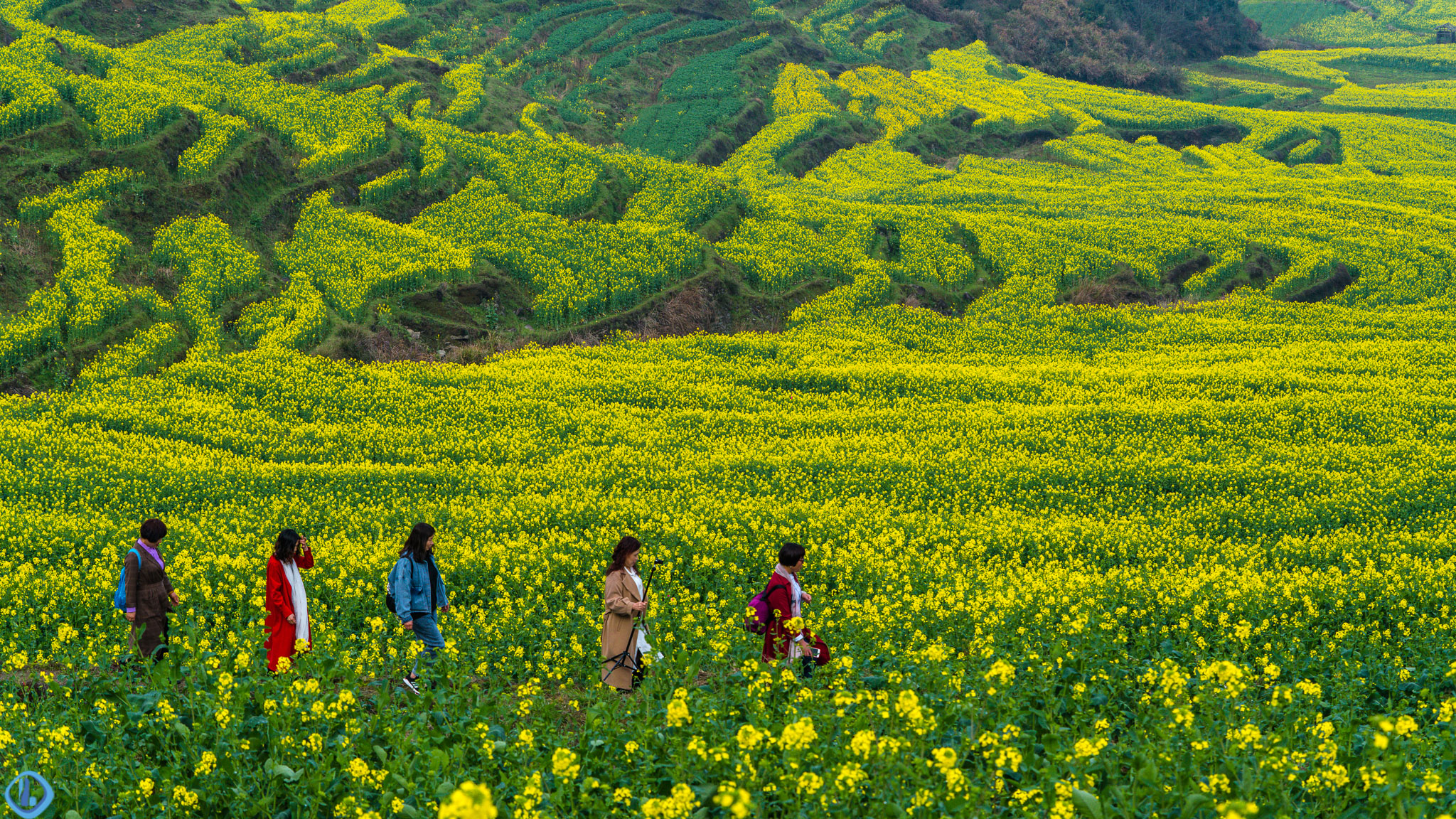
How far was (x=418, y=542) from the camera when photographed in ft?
38.6

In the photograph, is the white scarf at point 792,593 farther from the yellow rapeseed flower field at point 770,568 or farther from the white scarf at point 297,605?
the white scarf at point 297,605

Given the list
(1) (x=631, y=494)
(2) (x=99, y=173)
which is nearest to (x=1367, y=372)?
(1) (x=631, y=494)

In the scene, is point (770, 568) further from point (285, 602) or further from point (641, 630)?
point (285, 602)

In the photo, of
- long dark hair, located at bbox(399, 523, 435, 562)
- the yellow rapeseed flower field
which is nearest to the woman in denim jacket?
long dark hair, located at bbox(399, 523, 435, 562)

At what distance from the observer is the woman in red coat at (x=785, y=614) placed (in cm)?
1123

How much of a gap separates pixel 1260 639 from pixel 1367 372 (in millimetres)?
25062

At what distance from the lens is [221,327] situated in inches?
1316

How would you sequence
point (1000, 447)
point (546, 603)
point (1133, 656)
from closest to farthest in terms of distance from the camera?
point (1133, 656), point (546, 603), point (1000, 447)

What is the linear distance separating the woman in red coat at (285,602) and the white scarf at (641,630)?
12.3 ft

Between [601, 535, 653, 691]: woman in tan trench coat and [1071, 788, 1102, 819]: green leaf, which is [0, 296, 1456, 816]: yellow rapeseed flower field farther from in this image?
[601, 535, 653, 691]: woman in tan trench coat

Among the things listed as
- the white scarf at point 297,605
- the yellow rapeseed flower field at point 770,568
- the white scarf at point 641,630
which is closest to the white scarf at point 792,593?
the yellow rapeseed flower field at point 770,568

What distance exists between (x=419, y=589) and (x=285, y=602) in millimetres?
1495

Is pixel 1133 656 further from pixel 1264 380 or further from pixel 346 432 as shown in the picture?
pixel 1264 380

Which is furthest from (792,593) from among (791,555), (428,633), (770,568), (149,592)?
(149,592)
